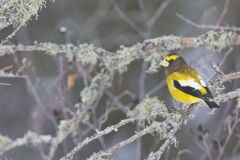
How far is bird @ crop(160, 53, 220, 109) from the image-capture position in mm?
4340

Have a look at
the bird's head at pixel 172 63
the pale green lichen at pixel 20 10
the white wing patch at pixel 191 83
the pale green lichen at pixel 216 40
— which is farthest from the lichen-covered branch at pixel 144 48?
the pale green lichen at pixel 20 10

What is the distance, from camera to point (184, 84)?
15.6 feet

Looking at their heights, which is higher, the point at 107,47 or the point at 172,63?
the point at 107,47

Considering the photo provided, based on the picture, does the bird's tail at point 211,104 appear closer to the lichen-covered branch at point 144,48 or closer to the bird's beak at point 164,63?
the lichen-covered branch at point 144,48

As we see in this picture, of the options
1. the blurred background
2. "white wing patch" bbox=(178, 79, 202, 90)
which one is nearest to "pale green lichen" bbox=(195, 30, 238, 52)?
"white wing patch" bbox=(178, 79, 202, 90)

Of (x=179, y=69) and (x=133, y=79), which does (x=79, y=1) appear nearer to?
(x=133, y=79)

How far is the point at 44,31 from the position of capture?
8.66 metres

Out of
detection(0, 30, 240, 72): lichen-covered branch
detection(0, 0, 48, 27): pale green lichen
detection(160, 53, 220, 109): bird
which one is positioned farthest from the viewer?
detection(0, 30, 240, 72): lichen-covered branch

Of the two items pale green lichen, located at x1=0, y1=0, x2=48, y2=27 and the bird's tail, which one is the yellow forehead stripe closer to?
the bird's tail

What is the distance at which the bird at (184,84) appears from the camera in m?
4.34

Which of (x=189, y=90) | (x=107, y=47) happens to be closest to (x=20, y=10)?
(x=189, y=90)

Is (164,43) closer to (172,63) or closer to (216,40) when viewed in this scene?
(172,63)

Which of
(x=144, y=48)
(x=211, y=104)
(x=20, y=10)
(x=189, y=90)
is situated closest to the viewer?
(x=20, y=10)

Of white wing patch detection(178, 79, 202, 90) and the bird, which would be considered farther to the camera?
white wing patch detection(178, 79, 202, 90)
